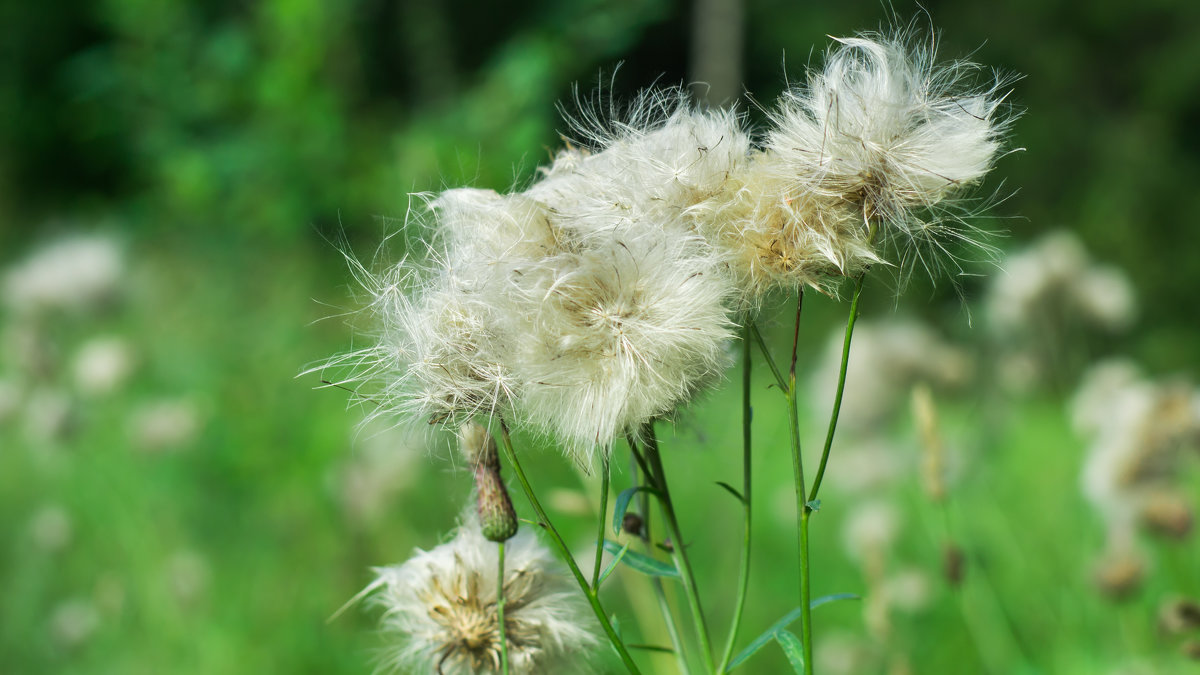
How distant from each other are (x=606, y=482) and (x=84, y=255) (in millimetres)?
2959

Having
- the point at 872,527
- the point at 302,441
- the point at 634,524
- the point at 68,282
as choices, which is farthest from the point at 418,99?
the point at 634,524

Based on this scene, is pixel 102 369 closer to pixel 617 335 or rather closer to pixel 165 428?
pixel 165 428

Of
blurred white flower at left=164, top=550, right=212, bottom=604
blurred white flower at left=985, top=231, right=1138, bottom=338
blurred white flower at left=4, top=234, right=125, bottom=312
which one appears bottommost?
blurred white flower at left=164, top=550, right=212, bottom=604

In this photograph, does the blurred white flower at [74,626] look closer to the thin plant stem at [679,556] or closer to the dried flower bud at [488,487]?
the dried flower bud at [488,487]

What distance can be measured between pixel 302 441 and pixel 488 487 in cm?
234

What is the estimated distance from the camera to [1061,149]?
32.1ft

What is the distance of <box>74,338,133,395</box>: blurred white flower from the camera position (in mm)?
2887

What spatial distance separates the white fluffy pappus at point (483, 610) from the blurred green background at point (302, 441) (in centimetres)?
10

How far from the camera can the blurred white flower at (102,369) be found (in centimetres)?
289

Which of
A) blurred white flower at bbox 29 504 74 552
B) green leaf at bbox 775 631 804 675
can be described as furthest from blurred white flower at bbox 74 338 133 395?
green leaf at bbox 775 631 804 675

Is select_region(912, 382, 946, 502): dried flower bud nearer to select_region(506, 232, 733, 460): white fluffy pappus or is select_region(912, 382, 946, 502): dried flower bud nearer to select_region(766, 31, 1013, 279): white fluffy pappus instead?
select_region(766, 31, 1013, 279): white fluffy pappus

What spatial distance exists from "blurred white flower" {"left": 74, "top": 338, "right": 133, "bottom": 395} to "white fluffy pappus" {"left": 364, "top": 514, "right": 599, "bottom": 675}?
223 cm

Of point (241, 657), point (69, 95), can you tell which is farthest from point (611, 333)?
point (69, 95)

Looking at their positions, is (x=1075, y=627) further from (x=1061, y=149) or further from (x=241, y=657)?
(x=1061, y=149)
